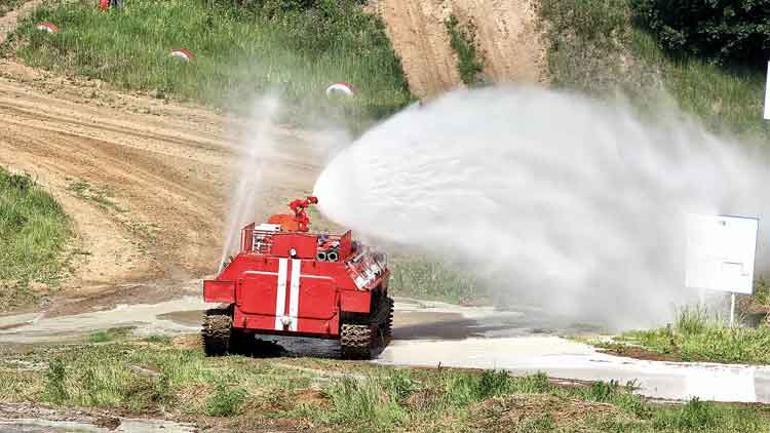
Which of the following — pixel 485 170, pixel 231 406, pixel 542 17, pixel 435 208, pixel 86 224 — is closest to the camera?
pixel 231 406

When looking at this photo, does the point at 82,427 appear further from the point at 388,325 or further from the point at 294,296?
the point at 388,325

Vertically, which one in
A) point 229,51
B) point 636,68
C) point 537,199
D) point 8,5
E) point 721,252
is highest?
point 8,5

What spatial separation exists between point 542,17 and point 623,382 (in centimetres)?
3808

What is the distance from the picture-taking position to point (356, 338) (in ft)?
82.6

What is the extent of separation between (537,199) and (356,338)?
28.8ft

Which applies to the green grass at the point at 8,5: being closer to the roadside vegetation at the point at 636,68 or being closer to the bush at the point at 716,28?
the roadside vegetation at the point at 636,68

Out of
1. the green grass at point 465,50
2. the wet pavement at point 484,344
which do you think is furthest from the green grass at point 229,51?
the wet pavement at point 484,344

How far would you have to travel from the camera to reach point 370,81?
181ft

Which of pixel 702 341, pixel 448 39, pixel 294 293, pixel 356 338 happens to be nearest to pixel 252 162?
pixel 448 39

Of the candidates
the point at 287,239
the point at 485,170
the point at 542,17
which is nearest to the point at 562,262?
the point at 485,170

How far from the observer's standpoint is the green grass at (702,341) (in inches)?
1055

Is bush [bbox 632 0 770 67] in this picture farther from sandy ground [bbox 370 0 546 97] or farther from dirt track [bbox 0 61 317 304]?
dirt track [bbox 0 61 317 304]

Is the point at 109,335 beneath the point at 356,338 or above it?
beneath

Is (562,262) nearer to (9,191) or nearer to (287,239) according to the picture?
(287,239)
